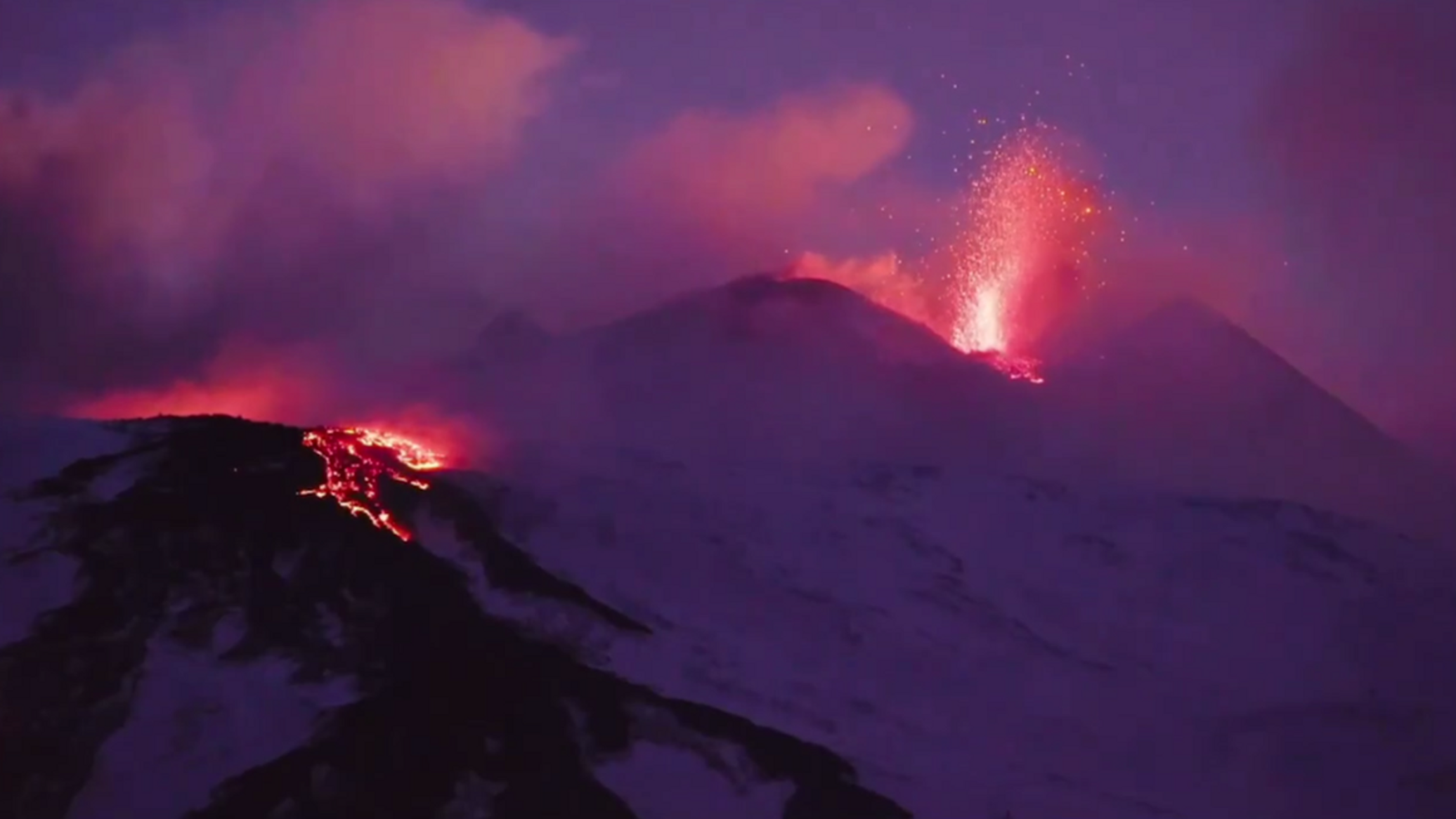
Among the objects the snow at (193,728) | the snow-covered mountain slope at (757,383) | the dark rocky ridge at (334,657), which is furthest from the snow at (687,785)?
the snow-covered mountain slope at (757,383)

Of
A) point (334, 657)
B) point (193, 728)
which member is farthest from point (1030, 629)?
point (193, 728)

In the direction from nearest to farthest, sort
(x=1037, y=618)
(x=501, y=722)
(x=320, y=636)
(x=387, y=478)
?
(x=501, y=722)
(x=320, y=636)
(x=387, y=478)
(x=1037, y=618)

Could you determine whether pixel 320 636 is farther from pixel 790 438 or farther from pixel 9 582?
pixel 790 438

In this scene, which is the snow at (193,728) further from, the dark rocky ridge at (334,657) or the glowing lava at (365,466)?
the glowing lava at (365,466)

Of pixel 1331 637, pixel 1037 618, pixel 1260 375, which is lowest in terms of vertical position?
pixel 1037 618

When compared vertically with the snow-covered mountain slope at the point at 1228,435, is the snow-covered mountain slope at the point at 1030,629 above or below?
below

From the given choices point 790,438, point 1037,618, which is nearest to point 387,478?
point 1037,618

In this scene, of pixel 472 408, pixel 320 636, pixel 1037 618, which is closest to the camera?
pixel 320 636
